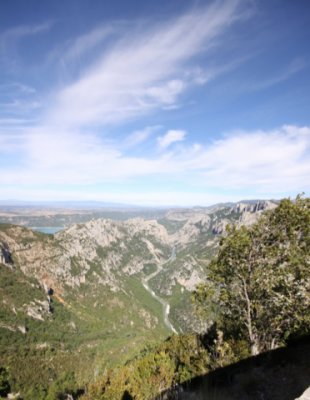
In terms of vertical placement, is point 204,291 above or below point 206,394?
below

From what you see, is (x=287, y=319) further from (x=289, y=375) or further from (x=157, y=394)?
(x=157, y=394)

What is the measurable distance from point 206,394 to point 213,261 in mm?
19365

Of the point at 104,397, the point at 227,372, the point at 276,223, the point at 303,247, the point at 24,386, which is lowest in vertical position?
the point at 24,386

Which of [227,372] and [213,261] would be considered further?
[213,261]

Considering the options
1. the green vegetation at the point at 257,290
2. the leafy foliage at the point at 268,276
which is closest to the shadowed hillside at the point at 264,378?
the green vegetation at the point at 257,290

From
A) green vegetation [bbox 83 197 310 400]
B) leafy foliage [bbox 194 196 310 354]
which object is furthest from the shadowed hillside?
leafy foliage [bbox 194 196 310 354]

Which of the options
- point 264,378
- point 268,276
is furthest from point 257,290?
point 264,378

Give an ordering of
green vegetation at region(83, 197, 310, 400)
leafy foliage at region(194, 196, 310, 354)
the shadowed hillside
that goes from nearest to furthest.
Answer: the shadowed hillside < green vegetation at region(83, 197, 310, 400) < leafy foliage at region(194, 196, 310, 354)

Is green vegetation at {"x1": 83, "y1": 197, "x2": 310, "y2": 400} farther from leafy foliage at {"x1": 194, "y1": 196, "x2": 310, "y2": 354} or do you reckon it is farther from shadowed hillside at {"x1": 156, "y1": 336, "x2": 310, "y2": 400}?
shadowed hillside at {"x1": 156, "y1": 336, "x2": 310, "y2": 400}

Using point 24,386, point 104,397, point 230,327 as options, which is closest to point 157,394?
point 104,397

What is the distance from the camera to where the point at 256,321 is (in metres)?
24.8

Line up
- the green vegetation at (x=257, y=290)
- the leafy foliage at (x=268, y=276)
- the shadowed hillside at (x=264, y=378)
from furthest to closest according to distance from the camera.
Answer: the leafy foliage at (x=268, y=276) < the green vegetation at (x=257, y=290) < the shadowed hillside at (x=264, y=378)

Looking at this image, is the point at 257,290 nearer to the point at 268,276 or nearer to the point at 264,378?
the point at 268,276

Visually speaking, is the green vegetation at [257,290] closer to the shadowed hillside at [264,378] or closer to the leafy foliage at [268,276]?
the leafy foliage at [268,276]
